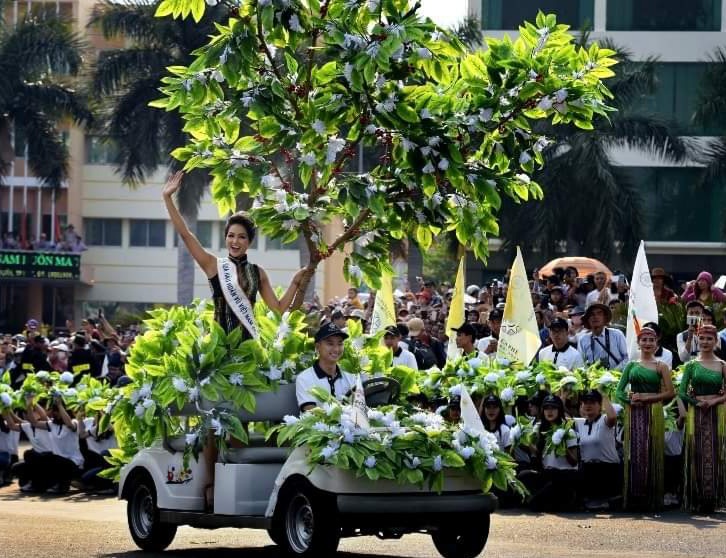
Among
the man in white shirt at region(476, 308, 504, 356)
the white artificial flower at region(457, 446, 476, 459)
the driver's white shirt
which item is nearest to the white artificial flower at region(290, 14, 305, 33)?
the driver's white shirt

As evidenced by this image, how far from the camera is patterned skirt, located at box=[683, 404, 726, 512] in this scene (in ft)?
53.1

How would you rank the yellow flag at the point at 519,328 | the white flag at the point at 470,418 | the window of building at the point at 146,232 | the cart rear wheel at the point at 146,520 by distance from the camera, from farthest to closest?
1. the window of building at the point at 146,232
2. the yellow flag at the point at 519,328
3. the cart rear wheel at the point at 146,520
4. the white flag at the point at 470,418

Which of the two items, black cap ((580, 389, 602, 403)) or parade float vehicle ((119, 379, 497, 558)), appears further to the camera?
black cap ((580, 389, 602, 403))

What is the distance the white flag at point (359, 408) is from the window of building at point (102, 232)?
62.6 m

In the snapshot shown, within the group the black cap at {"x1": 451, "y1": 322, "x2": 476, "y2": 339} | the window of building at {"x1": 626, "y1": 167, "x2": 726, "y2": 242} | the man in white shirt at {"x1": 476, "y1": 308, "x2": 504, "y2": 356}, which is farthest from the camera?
the window of building at {"x1": 626, "y1": 167, "x2": 726, "y2": 242}

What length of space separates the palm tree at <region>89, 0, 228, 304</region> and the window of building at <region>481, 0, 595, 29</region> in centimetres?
914

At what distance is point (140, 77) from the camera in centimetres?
4609

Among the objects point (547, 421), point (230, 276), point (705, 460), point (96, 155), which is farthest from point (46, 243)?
point (230, 276)

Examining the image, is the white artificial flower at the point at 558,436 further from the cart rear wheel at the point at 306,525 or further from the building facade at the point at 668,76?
the building facade at the point at 668,76

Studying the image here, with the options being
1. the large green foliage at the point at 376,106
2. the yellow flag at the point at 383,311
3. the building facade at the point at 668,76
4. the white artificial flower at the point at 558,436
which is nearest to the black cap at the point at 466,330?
the yellow flag at the point at 383,311

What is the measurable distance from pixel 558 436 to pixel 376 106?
19.6 ft

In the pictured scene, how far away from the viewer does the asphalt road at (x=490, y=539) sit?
41.6 feet

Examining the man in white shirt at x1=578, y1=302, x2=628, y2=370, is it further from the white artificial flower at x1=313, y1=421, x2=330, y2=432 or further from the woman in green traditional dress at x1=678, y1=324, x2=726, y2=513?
the white artificial flower at x1=313, y1=421, x2=330, y2=432

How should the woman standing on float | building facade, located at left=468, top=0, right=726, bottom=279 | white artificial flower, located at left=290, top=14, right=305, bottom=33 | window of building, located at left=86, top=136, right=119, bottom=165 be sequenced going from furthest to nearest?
1. window of building, located at left=86, top=136, right=119, bottom=165
2. building facade, located at left=468, top=0, right=726, bottom=279
3. the woman standing on float
4. white artificial flower, located at left=290, top=14, right=305, bottom=33
